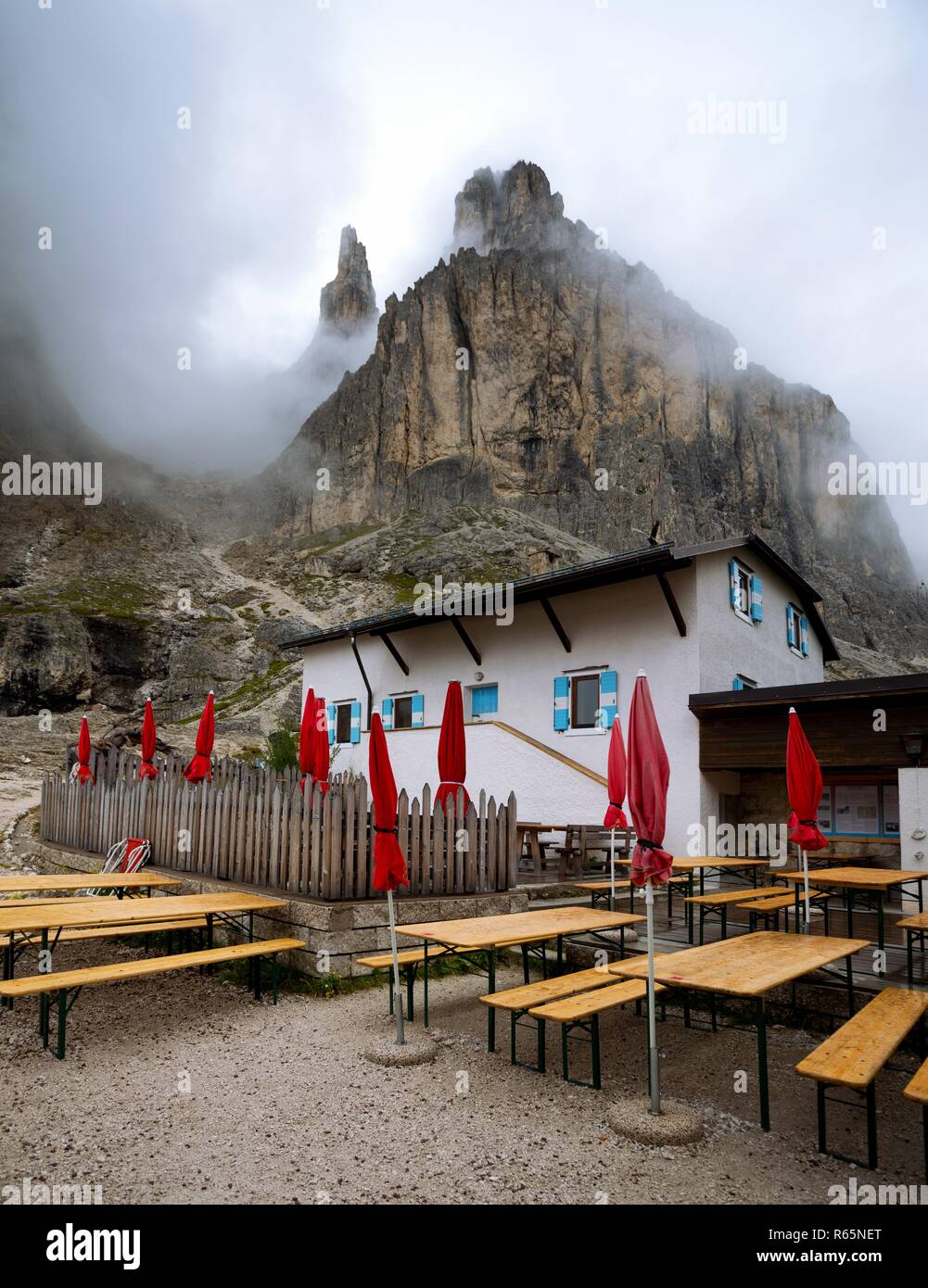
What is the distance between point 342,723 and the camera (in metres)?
21.0

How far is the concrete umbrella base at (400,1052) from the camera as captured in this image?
17.1ft

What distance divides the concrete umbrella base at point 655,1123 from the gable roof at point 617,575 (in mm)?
9293

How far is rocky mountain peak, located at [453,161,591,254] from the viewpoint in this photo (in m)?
101

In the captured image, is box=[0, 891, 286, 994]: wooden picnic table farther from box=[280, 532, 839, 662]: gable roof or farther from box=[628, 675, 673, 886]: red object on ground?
box=[280, 532, 839, 662]: gable roof

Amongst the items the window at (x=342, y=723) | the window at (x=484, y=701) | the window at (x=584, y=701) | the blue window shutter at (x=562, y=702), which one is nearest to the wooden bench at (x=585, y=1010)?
the window at (x=584, y=701)

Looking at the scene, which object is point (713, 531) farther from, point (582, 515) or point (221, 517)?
point (221, 517)

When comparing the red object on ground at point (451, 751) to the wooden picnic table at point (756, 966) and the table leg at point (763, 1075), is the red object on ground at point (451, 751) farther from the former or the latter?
the table leg at point (763, 1075)

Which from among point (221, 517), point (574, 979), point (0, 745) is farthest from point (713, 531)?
point (574, 979)

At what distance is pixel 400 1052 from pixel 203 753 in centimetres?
618

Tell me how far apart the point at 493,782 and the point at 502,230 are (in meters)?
114

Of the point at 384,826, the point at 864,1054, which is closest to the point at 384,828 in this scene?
the point at 384,826

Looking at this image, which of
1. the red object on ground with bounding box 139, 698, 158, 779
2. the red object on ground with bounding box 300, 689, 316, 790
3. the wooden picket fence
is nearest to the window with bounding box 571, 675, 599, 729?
the wooden picket fence

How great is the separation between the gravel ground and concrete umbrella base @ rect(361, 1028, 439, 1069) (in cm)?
6
